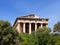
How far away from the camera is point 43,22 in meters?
112

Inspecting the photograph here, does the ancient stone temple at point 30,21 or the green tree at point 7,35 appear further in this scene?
the ancient stone temple at point 30,21

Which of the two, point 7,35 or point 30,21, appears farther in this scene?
point 30,21

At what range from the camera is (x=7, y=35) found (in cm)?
5669

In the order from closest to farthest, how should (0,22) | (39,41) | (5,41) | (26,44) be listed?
(39,41), (5,41), (0,22), (26,44)

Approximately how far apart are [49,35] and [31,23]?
6163 centimetres

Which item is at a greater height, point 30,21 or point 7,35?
point 30,21

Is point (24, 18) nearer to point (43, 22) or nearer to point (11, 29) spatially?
point (43, 22)

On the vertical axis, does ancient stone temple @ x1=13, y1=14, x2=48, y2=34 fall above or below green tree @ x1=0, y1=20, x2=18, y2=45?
above

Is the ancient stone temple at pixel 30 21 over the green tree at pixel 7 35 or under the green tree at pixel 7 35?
over

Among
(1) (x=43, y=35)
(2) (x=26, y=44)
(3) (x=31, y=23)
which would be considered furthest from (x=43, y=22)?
(1) (x=43, y=35)

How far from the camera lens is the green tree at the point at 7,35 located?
5600 cm

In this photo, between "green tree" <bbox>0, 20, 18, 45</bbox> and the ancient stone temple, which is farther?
the ancient stone temple

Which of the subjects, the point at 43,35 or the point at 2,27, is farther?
the point at 2,27

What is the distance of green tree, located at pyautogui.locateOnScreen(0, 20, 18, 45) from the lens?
56000mm
